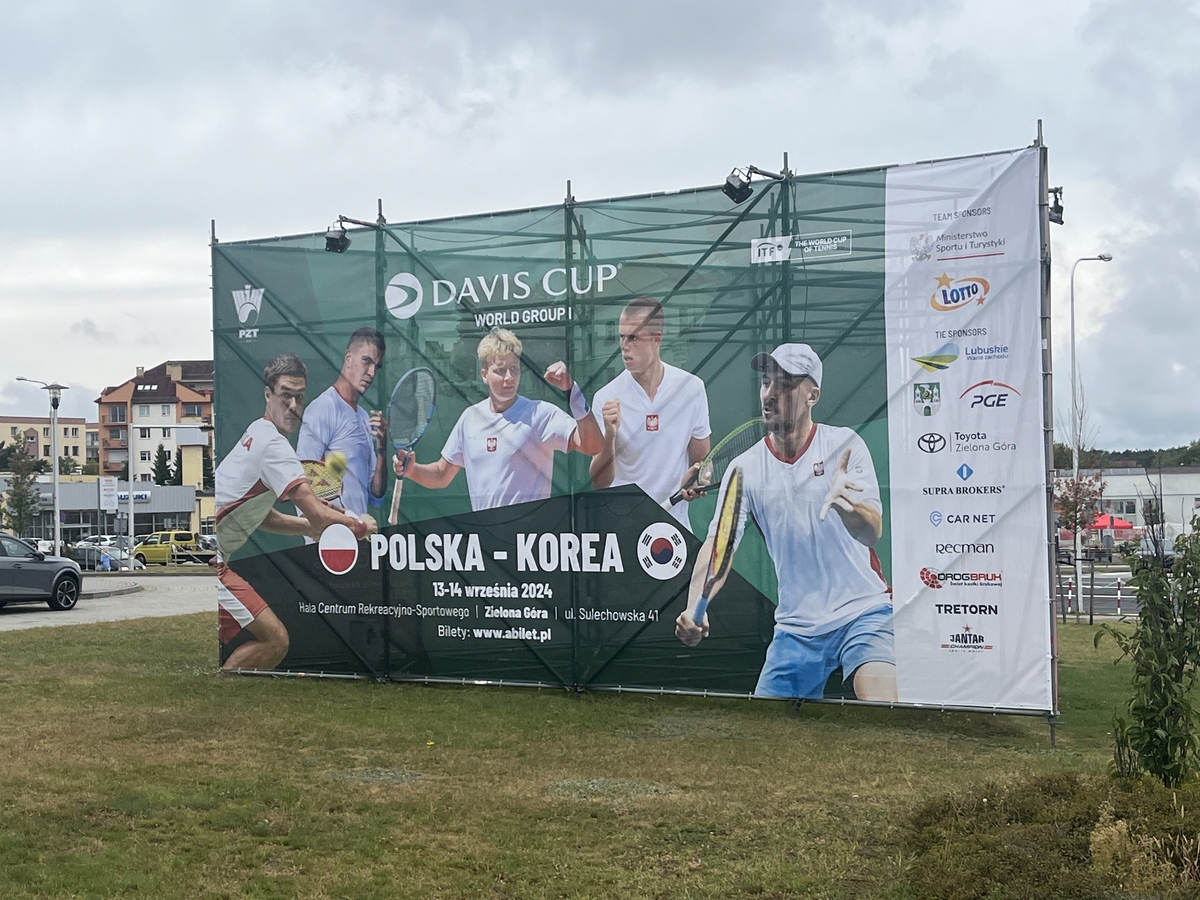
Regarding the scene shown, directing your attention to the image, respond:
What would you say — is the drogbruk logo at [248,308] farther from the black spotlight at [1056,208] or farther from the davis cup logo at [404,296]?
the black spotlight at [1056,208]

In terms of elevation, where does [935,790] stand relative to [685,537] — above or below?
below

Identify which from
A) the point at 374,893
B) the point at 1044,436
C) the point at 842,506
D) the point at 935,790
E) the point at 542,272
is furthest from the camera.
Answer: the point at 542,272

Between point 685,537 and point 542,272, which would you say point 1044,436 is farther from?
point 542,272

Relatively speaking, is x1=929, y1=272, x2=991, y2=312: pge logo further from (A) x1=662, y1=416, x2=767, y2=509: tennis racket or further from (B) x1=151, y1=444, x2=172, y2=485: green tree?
(B) x1=151, y1=444, x2=172, y2=485: green tree

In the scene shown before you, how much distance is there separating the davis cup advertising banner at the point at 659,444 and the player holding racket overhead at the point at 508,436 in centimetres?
3

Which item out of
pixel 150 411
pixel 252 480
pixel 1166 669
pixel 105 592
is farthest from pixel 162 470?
pixel 1166 669

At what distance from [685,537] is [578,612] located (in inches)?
58.8

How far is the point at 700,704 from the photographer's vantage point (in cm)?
1229

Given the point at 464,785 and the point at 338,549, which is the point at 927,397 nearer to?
the point at 464,785

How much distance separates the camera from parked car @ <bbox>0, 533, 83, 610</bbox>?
22.4 metres

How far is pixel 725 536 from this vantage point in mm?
11898

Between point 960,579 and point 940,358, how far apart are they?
6.60 ft

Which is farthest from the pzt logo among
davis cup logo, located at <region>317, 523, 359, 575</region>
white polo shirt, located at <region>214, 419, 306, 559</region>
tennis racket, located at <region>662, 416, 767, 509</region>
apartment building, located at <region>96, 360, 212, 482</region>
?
apartment building, located at <region>96, 360, 212, 482</region>

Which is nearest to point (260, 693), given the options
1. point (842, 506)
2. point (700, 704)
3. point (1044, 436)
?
point (700, 704)
